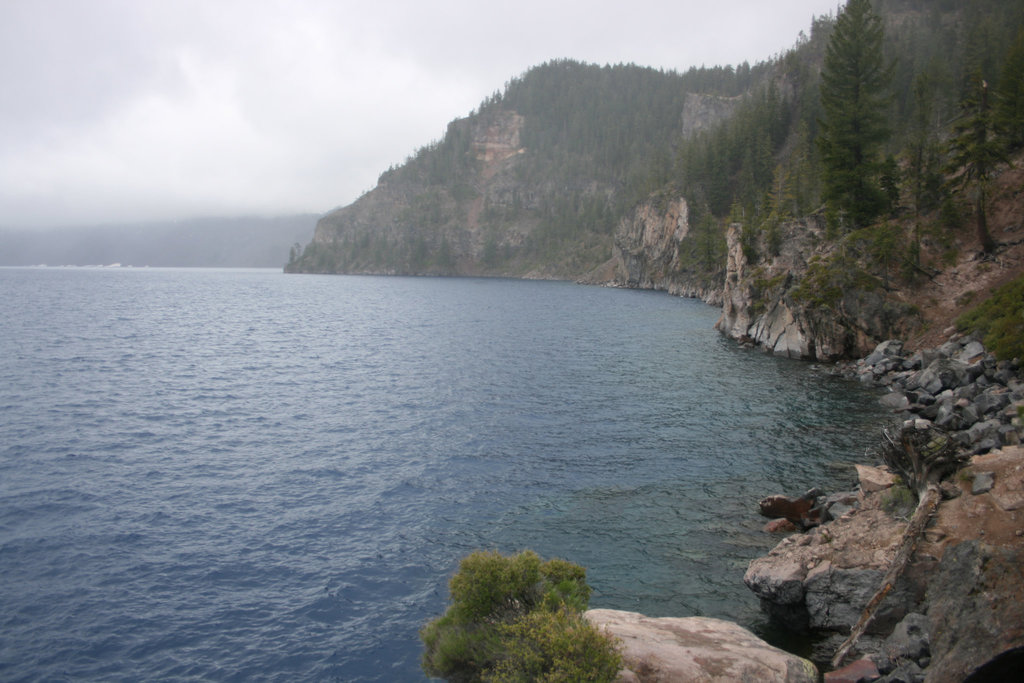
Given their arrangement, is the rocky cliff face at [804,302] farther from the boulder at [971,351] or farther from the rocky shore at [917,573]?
the rocky shore at [917,573]

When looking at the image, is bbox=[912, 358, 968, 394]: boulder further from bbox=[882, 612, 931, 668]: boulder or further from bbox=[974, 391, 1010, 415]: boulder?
bbox=[882, 612, 931, 668]: boulder

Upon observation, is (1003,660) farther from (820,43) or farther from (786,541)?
(820,43)

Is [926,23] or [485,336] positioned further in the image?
[926,23]

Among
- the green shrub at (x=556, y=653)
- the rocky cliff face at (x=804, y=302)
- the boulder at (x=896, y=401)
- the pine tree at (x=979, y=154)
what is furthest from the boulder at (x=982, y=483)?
the pine tree at (x=979, y=154)

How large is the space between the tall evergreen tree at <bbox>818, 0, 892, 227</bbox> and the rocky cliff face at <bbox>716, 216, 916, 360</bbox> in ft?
18.3

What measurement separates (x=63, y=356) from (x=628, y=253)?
15553cm

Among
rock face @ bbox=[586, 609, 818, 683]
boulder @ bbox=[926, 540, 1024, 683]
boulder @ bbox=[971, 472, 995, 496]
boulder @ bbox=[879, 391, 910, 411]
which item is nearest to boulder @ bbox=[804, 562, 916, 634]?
rock face @ bbox=[586, 609, 818, 683]

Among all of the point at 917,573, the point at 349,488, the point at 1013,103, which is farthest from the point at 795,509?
the point at 1013,103

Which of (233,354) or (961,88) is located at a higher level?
(961,88)

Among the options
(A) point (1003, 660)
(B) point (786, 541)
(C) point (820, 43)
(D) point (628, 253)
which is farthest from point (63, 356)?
(C) point (820, 43)

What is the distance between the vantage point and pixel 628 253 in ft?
609

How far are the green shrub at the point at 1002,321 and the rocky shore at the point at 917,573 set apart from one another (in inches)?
370

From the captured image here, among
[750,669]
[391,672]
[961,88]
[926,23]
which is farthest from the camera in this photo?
[926,23]

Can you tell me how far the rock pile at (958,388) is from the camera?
25203mm
